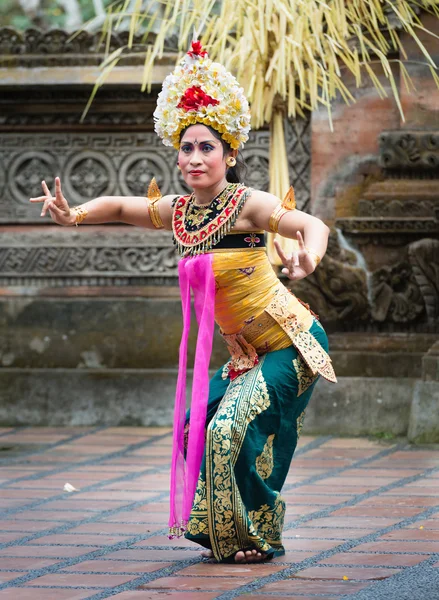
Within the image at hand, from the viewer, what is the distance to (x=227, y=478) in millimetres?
4270

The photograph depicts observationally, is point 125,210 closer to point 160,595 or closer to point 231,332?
point 231,332

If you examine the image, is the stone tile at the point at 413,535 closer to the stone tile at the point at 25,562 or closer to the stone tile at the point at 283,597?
the stone tile at the point at 283,597

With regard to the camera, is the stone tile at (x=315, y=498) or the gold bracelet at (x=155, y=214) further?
the stone tile at (x=315, y=498)

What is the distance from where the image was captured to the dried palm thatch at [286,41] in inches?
268

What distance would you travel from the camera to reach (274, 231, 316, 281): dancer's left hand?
13.1ft

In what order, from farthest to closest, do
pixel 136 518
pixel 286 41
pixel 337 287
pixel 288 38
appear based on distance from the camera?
1. pixel 337 287
2. pixel 286 41
3. pixel 288 38
4. pixel 136 518

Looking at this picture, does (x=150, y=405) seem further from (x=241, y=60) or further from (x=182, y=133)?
(x=182, y=133)

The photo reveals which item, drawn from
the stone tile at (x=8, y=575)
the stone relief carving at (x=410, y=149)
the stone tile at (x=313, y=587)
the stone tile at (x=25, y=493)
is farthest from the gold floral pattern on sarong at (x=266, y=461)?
the stone relief carving at (x=410, y=149)

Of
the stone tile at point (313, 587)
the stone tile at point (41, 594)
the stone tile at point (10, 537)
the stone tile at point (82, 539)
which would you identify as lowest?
the stone tile at point (41, 594)

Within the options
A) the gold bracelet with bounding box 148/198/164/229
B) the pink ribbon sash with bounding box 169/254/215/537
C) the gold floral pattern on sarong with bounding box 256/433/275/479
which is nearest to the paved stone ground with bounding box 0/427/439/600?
the pink ribbon sash with bounding box 169/254/215/537

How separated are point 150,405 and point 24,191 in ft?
5.89

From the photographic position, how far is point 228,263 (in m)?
4.41

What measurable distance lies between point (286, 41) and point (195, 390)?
310 centimetres

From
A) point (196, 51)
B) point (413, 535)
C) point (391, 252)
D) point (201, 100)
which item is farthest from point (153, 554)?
point (391, 252)
